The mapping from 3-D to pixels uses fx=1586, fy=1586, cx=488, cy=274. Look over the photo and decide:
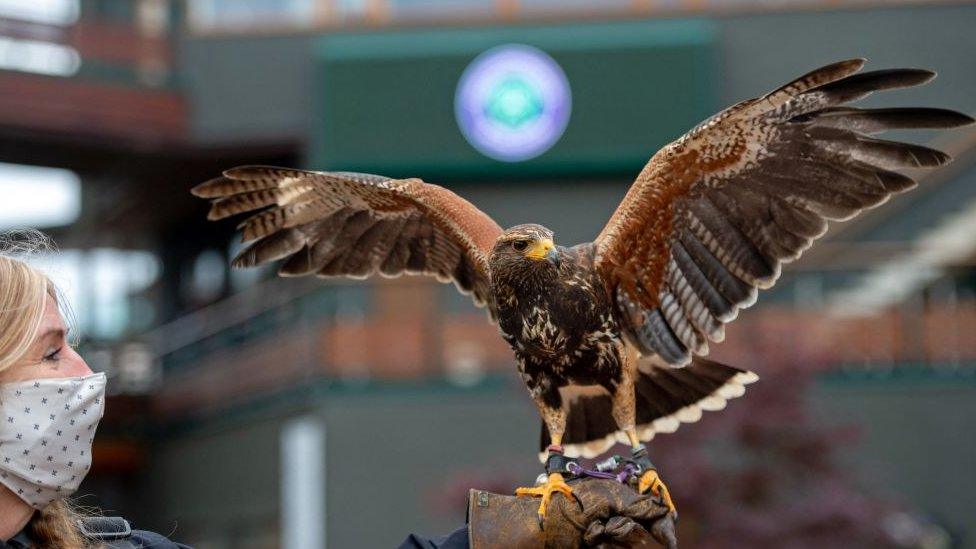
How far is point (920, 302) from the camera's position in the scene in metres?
12.4

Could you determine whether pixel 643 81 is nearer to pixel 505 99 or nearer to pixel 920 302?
pixel 505 99

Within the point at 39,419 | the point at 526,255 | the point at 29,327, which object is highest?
the point at 526,255

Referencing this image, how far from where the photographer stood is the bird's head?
13.0 ft

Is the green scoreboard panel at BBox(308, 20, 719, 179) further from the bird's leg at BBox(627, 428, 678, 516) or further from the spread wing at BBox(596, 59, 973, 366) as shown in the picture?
the bird's leg at BBox(627, 428, 678, 516)

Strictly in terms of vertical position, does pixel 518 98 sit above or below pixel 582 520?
above

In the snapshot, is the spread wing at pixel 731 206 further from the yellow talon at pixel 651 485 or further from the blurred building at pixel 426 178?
the blurred building at pixel 426 178

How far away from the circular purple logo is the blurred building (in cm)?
3

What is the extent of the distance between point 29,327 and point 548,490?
1.19m

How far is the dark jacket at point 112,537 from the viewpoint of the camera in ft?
Result: 9.66

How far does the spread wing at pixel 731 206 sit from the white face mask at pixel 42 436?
165cm

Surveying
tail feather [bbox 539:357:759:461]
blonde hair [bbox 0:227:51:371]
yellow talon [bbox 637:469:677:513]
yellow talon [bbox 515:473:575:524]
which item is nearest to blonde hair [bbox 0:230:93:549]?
blonde hair [bbox 0:227:51:371]

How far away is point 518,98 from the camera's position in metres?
15.0

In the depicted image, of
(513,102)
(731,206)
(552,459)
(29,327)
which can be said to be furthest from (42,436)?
(513,102)

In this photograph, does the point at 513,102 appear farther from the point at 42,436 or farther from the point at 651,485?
the point at 42,436
